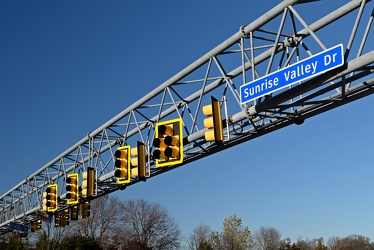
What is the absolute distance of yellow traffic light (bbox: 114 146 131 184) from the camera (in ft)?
69.3

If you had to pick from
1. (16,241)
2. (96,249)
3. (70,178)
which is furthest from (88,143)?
(96,249)

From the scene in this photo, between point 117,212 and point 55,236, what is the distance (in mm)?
33258

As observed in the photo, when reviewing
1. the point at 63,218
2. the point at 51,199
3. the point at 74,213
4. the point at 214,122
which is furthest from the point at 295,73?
the point at 63,218

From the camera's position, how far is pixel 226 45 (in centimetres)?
1778

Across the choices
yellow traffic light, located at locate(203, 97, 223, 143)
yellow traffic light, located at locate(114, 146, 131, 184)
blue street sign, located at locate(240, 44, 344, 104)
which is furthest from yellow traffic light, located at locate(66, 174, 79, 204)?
blue street sign, located at locate(240, 44, 344, 104)

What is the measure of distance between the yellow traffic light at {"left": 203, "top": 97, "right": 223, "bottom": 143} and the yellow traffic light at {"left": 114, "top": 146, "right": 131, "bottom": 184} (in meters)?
5.92

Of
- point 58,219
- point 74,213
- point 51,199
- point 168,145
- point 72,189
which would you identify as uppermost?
point 51,199

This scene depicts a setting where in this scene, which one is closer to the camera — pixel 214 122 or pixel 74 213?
pixel 214 122

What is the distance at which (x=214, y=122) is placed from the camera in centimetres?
1645

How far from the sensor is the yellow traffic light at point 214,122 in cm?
1639

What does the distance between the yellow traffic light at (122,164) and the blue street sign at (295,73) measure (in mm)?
7685

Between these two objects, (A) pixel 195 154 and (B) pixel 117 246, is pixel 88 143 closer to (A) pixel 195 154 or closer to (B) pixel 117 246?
(A) pixel 195 154

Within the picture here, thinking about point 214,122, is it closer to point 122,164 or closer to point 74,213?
point 122,164

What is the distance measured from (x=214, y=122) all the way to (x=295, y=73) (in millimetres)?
3655
